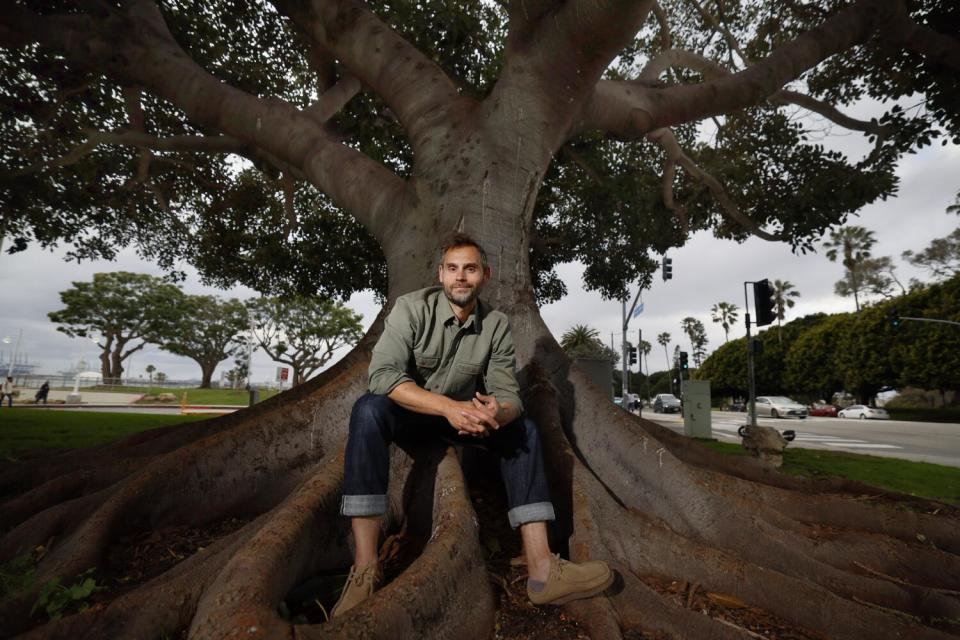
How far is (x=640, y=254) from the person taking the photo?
1001 centimetres

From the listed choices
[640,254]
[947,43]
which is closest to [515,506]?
[947,43]

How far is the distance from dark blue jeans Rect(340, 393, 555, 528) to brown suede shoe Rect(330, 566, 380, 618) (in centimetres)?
22

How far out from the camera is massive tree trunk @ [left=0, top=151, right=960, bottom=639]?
1.79m

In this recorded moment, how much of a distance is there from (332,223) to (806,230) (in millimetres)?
7819

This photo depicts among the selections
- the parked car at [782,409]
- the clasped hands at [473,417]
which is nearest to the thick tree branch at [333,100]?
the clasped hands at [473,417]

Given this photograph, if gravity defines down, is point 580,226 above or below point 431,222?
above

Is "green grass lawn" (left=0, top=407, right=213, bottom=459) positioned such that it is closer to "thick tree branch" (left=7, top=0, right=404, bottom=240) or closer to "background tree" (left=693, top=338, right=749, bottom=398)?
"thick tree branch" (left=7, top=0, right=404, bottom=240)

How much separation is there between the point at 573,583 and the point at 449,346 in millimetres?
1185

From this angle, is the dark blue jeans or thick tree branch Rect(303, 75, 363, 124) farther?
thick tree branch Rect(303, 75, 363, 124)

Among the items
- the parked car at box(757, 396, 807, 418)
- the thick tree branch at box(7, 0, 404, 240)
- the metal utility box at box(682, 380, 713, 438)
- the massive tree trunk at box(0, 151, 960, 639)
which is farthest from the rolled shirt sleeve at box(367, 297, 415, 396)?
the parked car at box(757, 396, 807, 418)

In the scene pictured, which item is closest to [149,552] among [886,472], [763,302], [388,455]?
[388,455]

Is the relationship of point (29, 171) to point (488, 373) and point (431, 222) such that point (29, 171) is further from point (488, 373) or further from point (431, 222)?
point (488, 373)

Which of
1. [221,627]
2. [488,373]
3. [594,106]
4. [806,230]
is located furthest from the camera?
[806,230]

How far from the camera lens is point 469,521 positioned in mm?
2121
